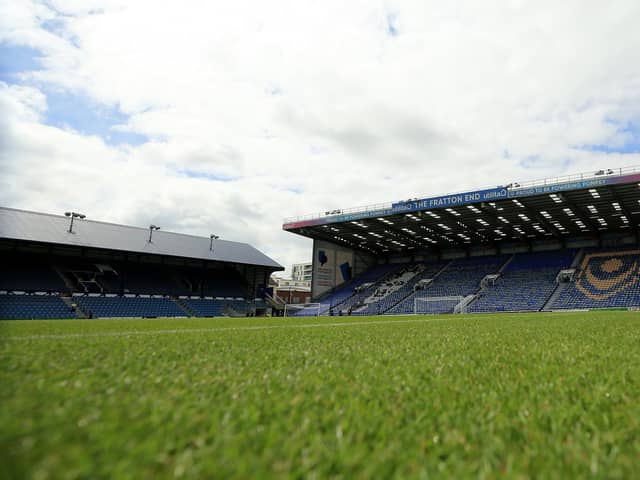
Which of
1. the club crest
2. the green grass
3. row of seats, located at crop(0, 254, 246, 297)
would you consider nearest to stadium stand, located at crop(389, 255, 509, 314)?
the club crest

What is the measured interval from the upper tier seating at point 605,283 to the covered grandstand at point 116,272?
2641cm

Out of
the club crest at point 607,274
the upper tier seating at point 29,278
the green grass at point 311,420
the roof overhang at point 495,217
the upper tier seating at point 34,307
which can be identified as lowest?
the upper tier seating at point 34,307

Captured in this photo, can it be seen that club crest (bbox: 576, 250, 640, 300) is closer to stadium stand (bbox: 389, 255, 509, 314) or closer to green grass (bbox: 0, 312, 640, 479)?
stadium stand (bbox: 389, 255, 509, 314)

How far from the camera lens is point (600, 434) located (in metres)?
1.21

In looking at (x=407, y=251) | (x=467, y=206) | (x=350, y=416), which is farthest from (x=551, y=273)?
(x=350, y=416)

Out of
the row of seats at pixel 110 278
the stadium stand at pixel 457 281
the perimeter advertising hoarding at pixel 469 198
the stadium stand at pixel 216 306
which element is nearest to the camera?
the perimeter advertising hoarding at pixel 469 198

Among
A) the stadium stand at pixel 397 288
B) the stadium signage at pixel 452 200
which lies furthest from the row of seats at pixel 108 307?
the stadium signage at pixel 452 200

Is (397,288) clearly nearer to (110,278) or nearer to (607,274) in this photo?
(607,274)

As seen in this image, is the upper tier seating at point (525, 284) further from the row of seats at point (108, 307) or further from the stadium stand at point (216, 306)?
the row of seats at point (108, 307)

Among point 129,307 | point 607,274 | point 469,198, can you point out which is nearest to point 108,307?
point 129,307

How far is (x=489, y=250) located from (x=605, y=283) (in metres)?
12.6

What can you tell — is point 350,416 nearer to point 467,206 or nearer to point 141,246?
point 467,206

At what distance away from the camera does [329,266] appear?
43594 mm

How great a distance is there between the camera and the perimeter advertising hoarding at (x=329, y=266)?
42156mm
